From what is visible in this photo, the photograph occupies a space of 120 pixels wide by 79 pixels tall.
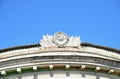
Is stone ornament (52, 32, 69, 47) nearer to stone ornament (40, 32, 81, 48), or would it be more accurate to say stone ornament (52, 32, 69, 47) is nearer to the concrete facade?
stone ornament (40, 32, 81, 48)

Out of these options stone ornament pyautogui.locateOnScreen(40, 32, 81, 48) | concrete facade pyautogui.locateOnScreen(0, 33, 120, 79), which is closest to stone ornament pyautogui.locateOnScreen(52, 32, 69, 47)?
stone ornament pyautogui.locateOnScreen(40, 32, 81, 48)

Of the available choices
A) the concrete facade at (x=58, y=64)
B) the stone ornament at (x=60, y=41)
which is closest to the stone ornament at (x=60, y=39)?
the stone ornament at (x=60, y=41)

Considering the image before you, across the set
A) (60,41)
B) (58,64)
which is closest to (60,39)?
(60,41)

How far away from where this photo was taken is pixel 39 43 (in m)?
27.5

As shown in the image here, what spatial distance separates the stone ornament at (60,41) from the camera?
27.2m

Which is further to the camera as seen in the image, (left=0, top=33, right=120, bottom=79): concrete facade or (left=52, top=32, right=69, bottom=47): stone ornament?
(left=52, top=32, right=69, bottom=47): stone ornament

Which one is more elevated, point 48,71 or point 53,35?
point 53,35

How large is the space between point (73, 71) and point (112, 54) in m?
2.99

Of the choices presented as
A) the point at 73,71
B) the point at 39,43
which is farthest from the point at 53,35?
the point at 73,71

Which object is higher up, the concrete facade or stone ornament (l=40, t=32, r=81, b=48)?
stone ornament (l=40, t=32, r=81, b=48)

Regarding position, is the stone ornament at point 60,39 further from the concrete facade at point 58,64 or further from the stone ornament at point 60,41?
the concrete facade at point 58,64

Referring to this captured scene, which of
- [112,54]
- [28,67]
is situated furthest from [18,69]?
[112,54]

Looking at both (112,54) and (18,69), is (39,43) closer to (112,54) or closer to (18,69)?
(18,69)

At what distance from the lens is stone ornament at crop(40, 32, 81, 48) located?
27.2 m
